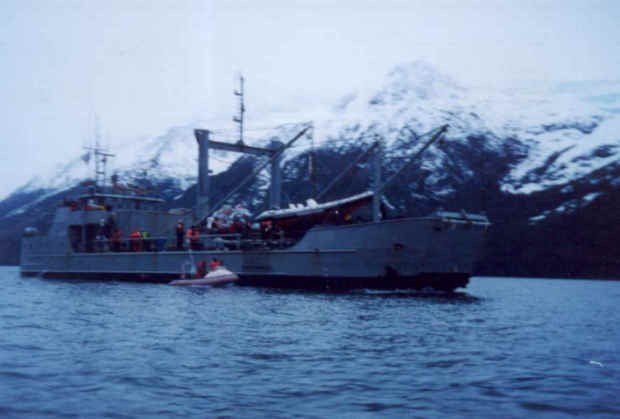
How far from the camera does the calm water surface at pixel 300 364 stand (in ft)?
23.0

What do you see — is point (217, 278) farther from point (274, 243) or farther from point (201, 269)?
point (274, 243)

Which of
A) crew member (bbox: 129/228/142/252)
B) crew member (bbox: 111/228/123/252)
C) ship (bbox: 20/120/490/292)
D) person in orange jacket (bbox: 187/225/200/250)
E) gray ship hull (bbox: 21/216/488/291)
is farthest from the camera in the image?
crew member (bbox: 111/228/123/252)

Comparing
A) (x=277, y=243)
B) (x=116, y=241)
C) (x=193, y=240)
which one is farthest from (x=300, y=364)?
(x=116, y=241)

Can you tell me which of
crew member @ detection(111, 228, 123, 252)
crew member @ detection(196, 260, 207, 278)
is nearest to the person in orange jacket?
crew member @ detection(196, 260, 207, 278)

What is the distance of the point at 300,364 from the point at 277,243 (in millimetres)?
20943

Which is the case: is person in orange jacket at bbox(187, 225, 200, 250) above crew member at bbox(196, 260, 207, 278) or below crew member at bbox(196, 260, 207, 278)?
above

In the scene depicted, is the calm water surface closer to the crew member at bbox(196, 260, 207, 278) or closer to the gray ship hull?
the gray ship hull

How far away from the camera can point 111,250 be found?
3850 cm

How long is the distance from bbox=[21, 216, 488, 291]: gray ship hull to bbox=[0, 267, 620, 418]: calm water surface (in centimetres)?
818

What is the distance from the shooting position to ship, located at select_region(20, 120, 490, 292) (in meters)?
25.7

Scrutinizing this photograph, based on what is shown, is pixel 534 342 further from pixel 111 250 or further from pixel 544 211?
pixel 544 211

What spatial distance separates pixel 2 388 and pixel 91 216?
34083mm

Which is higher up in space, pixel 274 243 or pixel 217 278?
pixel 274 243

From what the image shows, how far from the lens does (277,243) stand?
99.3 ft
